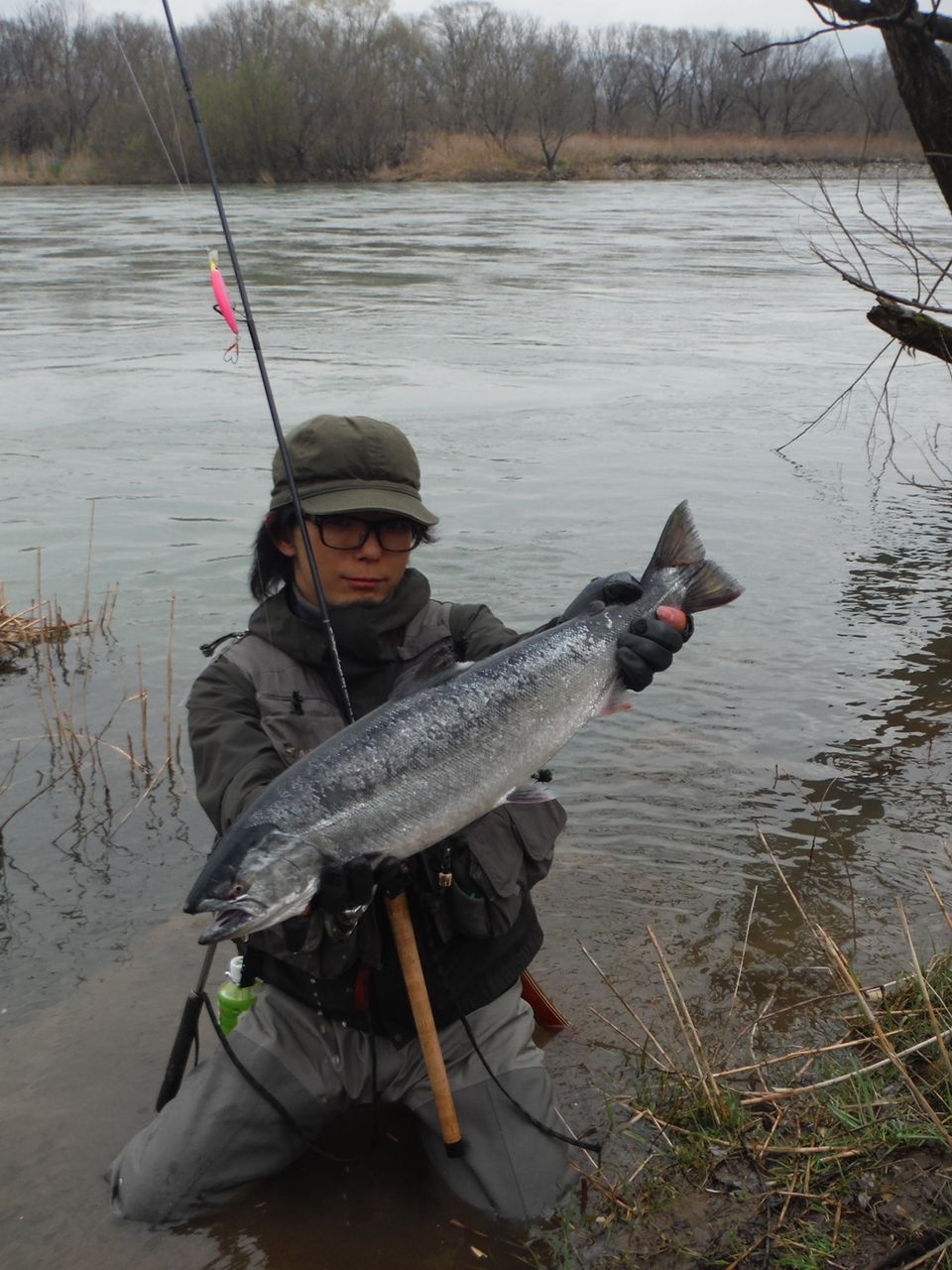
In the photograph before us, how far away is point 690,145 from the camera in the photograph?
6562 centimetres

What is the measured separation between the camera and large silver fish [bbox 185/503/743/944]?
2.84 metres

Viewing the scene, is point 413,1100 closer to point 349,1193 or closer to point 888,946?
point 349,1193

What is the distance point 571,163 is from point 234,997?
5955cm

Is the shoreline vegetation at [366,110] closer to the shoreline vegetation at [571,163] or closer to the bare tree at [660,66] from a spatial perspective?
the shoreline vegetation at [571,163]

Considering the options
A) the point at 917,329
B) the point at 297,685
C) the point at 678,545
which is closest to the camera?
the point at 678,545

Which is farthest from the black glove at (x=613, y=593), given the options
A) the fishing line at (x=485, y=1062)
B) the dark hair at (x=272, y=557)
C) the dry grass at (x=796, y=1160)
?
the dry grass at (x=796, y=1160)

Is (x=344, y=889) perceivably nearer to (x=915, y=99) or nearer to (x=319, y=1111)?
(x=319, y=1111)

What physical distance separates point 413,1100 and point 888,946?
6.19 feet

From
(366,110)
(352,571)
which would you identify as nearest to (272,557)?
(352,571)

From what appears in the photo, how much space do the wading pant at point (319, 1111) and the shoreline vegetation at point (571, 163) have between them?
49774 mm

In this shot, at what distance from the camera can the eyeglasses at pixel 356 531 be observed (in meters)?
3.75

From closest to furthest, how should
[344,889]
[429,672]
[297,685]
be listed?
[344,889]
[429,672]
[297,685]

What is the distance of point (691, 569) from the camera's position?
3510mm

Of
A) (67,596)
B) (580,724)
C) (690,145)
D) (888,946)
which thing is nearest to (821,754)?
(888,946)
